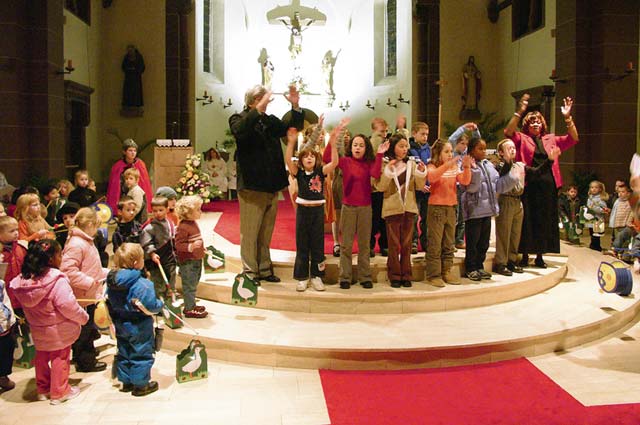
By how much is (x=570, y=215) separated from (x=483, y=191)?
12.1ft

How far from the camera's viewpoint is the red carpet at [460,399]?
12.9 ft

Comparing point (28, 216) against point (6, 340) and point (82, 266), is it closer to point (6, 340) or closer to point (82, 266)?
point (82, 266)

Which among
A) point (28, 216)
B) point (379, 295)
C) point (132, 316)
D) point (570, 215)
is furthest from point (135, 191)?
point (570, 215)

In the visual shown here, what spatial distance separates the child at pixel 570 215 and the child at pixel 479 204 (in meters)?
3.28

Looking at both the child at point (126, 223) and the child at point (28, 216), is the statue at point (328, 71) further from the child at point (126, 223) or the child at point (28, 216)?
the child at point (28, 216)

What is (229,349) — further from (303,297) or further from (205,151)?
(205,151)

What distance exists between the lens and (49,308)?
4.04 m

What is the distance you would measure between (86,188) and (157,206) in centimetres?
220

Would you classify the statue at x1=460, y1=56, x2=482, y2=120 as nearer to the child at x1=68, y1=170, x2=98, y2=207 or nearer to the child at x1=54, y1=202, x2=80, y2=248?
the child at x1=68, y1=170, x2=98, y2=207

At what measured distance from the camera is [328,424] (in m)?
3.83

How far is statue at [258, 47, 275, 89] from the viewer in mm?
15102

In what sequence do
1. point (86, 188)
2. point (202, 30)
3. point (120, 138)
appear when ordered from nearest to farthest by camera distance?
point (86, 188) → point (120, 138) → point (202, 30)

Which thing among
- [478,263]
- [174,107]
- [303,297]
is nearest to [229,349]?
[303,297]

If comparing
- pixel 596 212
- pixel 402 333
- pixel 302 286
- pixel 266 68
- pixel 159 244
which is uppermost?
pixel 266 68
